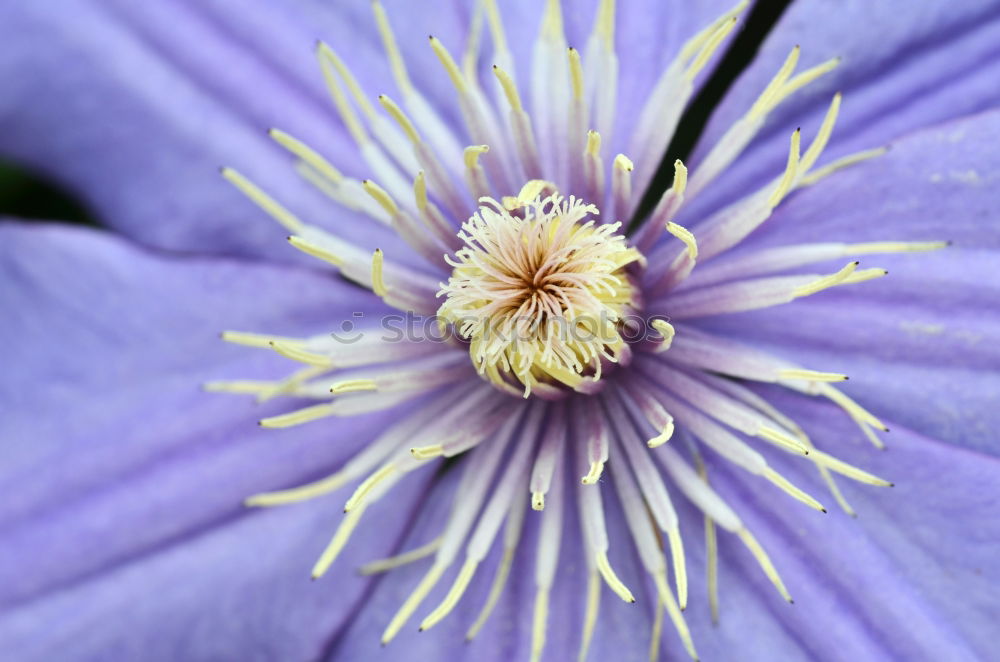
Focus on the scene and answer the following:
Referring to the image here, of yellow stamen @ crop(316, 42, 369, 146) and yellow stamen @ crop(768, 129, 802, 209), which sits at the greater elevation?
yellow stamen @ crop(316, 42, 369, 146)

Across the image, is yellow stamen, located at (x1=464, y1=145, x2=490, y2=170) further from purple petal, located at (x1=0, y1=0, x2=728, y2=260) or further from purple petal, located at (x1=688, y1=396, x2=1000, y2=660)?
purple petal, located at (x1=688, y1=396, x2=1000, y2=660)

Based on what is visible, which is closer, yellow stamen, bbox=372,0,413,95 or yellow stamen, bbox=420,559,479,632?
yellow stamen, bbox=420,559,479,632

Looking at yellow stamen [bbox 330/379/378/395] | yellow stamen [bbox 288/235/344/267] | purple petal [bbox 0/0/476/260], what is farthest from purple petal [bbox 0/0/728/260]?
yellow stamen [bbox 330/379/378/395]

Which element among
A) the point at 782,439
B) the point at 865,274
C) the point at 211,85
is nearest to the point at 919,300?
the point at 865,274

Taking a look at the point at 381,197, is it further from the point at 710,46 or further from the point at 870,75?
the point at 870,75

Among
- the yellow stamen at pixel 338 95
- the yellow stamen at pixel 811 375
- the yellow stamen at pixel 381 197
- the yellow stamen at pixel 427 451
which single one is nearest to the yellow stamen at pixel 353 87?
the yellow stamen at pixel 338 95

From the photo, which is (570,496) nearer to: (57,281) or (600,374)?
(600,374)
